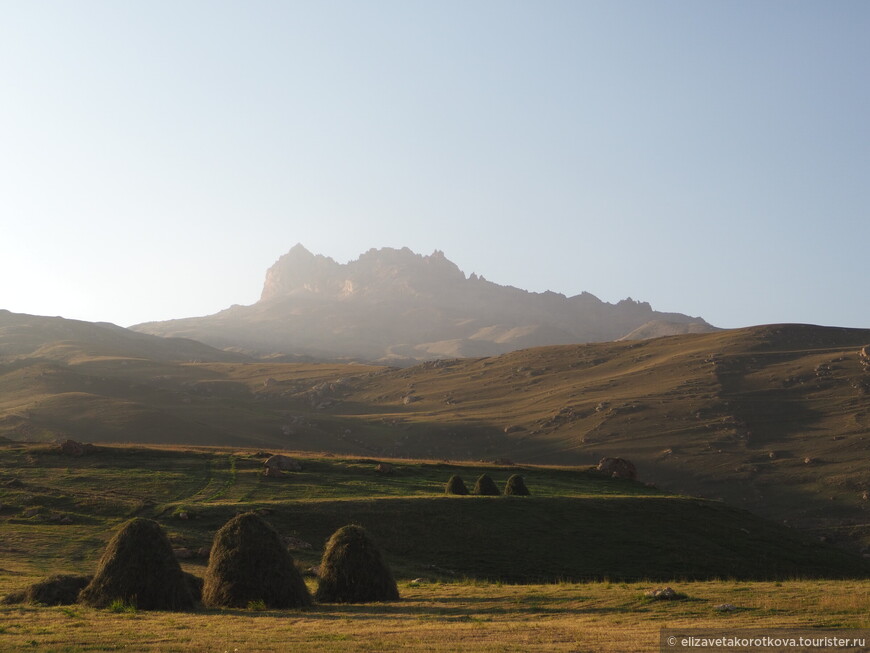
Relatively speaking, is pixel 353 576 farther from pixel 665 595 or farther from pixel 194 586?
pixel 665 595

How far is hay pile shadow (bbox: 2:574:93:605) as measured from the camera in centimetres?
2706

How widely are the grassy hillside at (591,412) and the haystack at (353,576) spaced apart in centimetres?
6476

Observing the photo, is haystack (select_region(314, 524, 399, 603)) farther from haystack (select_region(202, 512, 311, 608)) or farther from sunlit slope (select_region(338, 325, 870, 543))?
sunlit slope (select_region(338, 325, 870, 543))

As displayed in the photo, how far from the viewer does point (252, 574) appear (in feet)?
91.2

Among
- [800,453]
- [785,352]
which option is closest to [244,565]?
[800,453]

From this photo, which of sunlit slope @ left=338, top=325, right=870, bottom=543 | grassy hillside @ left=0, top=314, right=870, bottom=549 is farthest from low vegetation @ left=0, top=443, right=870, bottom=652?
grassy hillside @ left=0, top=314, right=870, bottom=549

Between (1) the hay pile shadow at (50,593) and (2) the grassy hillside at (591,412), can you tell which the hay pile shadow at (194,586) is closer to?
(1) the hay pile shadow at (50,593)

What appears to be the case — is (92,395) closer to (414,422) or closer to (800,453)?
(414,422)

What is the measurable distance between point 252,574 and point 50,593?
275 inches

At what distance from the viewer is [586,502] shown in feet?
184

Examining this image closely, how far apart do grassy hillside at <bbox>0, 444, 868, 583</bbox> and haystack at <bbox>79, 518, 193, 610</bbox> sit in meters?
12.0

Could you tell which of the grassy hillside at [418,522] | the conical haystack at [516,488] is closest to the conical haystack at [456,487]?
the grassy hillside at [418,522]

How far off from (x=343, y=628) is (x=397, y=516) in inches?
1106

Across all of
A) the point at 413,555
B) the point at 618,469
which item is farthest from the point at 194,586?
the point at 618,469
